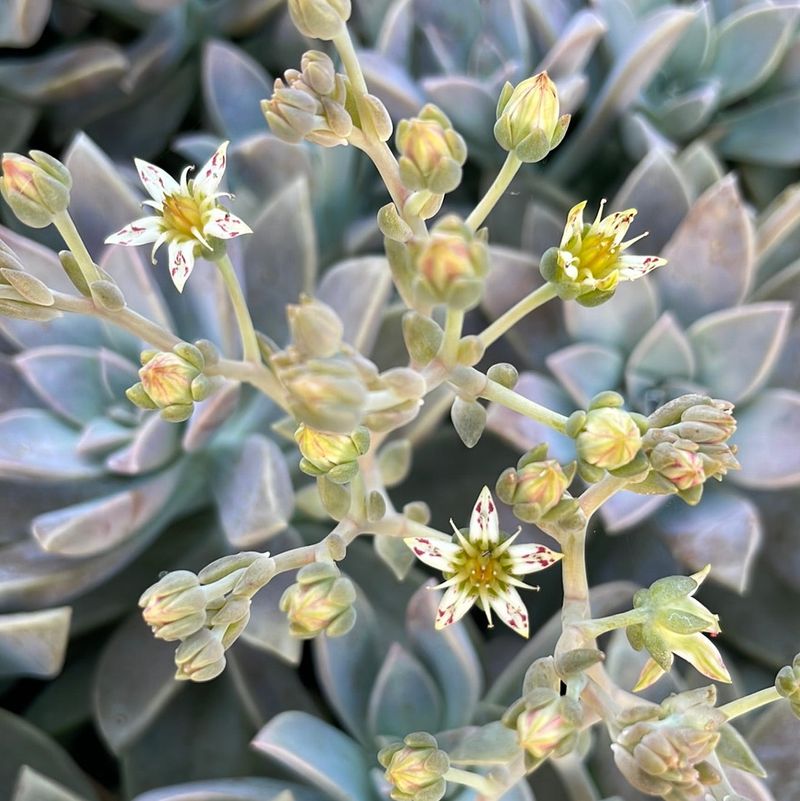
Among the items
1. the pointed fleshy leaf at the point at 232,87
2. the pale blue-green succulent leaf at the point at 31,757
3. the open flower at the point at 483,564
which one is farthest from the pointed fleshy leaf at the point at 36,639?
the pointed fleshy leaf at the point at 232,87

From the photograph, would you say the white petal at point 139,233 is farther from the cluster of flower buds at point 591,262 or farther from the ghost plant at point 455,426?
the cluster of flower buds at point 591,262

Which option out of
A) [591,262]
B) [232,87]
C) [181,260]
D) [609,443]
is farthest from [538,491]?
[232,87]

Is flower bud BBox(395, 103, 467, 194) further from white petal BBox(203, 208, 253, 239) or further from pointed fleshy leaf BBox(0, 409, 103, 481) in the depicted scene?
pointed fleshy leaf BBox(0, 409, 103, 481)

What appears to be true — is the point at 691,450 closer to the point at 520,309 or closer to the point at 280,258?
the point at 520,309

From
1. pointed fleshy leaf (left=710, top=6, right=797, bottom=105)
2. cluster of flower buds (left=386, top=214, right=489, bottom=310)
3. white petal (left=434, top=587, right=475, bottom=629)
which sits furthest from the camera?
pointed fleshy leaf (left=710, top=6, right=797, bottom=105)

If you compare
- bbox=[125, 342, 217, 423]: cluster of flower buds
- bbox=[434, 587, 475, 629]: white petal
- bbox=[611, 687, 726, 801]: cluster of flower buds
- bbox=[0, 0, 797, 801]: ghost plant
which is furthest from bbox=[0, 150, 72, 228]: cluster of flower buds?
bbox=[611, 687, 726, 801]: cluster of flower buds
